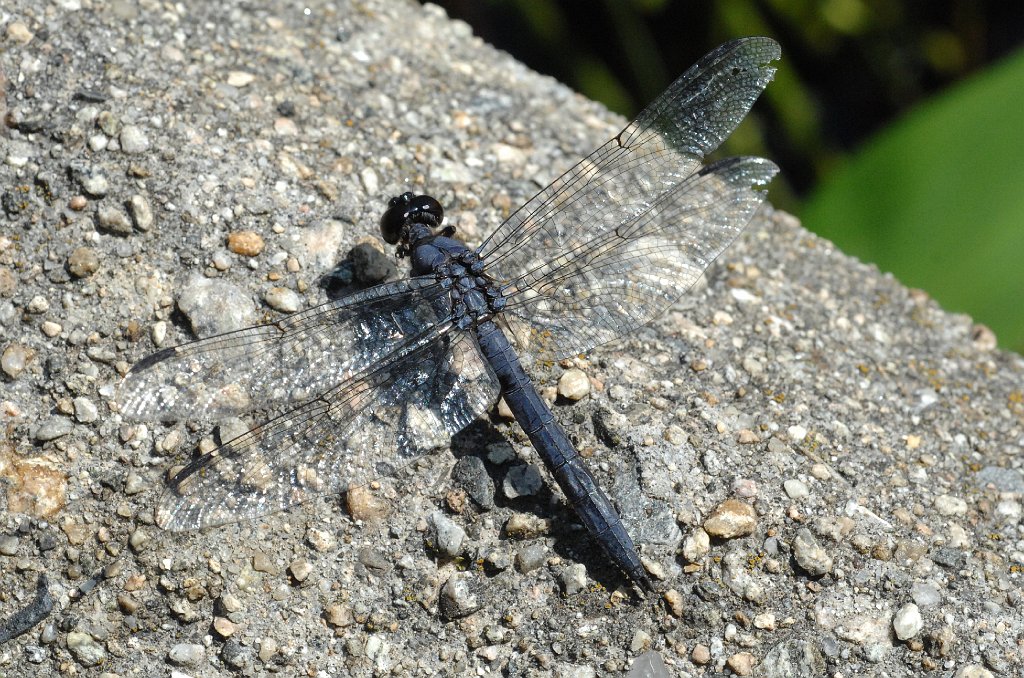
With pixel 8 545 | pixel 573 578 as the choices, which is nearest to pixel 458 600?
pixel 573 578

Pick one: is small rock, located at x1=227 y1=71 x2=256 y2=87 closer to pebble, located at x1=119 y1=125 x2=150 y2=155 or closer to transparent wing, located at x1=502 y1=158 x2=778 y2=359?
pebble, located at x1=119 y1=125 x2=150 y2=155

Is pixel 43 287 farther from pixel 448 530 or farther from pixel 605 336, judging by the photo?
pixel 605 336

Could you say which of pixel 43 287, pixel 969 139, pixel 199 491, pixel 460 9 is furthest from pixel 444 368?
pixel 460 9

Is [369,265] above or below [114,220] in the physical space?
above

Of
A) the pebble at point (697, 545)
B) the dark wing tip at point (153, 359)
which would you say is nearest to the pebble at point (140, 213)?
the dark wing tip at point (153, 359)

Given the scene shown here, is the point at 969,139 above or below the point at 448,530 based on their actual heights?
above

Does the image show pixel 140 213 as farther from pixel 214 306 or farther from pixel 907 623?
pixel 907 623

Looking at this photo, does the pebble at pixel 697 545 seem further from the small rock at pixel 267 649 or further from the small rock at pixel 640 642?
the small rock at pixel 267 649

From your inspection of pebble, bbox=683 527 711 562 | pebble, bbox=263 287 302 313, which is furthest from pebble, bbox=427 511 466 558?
pebble, bbox=263 287 302 313
